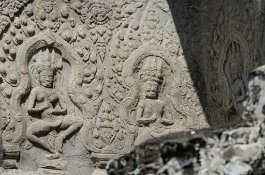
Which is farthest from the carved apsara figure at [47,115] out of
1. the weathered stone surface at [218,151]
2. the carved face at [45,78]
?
the weathered stone surface at [218,151]

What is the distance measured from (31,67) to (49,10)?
1.61 ft

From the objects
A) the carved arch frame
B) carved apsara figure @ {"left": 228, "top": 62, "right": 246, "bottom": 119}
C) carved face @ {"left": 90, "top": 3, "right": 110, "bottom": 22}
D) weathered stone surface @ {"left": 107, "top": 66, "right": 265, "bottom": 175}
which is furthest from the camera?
carved face @ {"left": 90, "top": 3, "right": 110, "bottom": 22}

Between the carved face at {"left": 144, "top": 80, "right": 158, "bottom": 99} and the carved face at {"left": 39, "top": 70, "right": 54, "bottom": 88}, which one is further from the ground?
the carved face at {"left": 39, "top": 70, "right": 54, "bottom": 88}

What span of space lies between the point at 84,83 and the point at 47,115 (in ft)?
1.31

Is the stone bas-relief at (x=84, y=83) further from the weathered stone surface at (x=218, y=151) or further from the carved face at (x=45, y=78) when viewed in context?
the weathered stone surface at (x=218, y=151)

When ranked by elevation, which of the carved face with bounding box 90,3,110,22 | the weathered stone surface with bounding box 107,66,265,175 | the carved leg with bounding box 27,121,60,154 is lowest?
the weathered stone surface with bounding box 107,66,265,175

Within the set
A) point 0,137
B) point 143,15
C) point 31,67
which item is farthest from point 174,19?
point 0,137

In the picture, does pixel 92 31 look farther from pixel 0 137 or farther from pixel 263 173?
pixel 263 173

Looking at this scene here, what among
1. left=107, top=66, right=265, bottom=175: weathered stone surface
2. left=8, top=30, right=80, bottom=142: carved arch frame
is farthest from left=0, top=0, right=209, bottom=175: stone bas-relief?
left=107, top=66, right=265, bottom=175: weathered stone surface

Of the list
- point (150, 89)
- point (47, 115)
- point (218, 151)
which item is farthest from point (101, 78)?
point (218, 151)

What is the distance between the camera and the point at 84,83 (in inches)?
254

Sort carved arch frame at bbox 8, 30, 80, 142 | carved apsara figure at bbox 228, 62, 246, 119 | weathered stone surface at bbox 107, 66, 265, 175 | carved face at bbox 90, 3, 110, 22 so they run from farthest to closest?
1. carved face at bbox 90, 3, 110, 22
2. carved arch frame at bbox 8, 30, 80, 142
3. carved apsara figure at bbox 228, 62, 246, 119
4. weathered stone surface at bbox 107, 66, 265, 175

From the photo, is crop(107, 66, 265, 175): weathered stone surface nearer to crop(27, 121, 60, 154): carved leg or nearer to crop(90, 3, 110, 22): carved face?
crop(27, 121, 60, 154): carved leg

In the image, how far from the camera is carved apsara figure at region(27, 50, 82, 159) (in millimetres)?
6355
